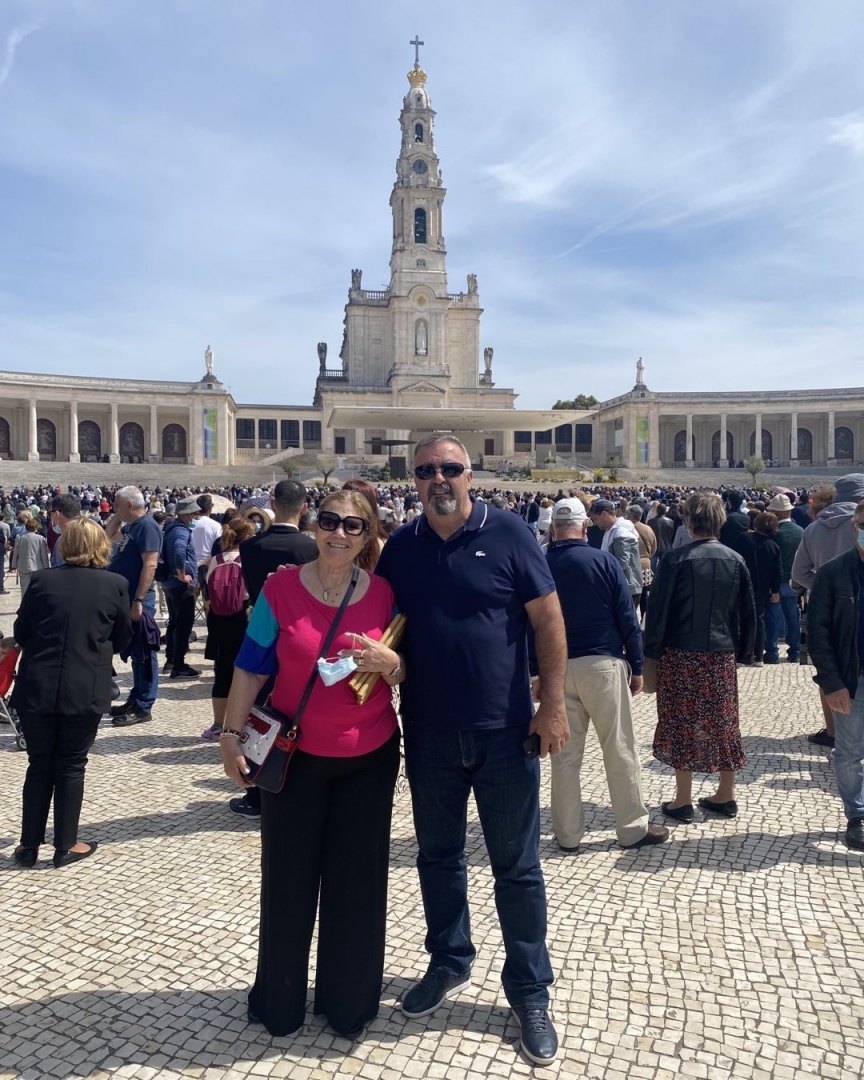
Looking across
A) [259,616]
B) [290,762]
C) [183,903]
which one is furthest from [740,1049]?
[183,903]

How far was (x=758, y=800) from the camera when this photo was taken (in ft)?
17.1

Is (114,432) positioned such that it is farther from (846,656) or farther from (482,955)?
(482,955)

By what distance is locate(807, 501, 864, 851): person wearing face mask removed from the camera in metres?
4.44

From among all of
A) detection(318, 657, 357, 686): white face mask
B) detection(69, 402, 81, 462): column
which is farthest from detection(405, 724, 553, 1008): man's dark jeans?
detection(69, 402, 81, 462): column

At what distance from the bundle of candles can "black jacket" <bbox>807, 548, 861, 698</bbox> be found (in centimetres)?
278

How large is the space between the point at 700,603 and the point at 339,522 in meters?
2.74

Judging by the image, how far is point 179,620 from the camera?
8969 millimetres

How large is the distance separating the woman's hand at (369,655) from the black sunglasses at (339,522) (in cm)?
39

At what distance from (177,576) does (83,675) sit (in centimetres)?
445

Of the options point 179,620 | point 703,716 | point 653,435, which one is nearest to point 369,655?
point 703,716

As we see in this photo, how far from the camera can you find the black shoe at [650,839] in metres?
4.53

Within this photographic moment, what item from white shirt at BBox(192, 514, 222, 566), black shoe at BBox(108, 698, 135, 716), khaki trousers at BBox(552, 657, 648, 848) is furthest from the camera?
white shirt at BBox(192, 514, 222, 566)

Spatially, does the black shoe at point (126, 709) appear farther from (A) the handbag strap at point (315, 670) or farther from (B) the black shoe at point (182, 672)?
(A) the handbag strap at point (315, 670)

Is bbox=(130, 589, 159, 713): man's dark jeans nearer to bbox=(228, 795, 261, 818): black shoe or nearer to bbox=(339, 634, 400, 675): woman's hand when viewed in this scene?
bbox=(228, 795, 261, 818): black shoe
